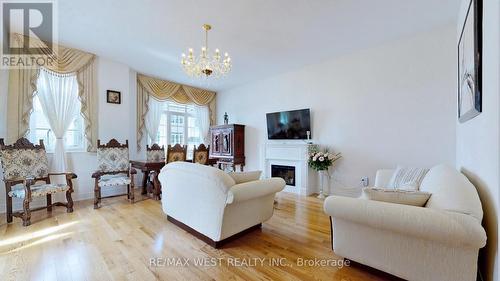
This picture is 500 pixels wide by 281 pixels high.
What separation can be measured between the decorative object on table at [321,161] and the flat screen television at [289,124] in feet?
1.58

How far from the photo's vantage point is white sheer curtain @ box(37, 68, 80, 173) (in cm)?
371

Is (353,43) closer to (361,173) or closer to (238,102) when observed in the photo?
(361,173)

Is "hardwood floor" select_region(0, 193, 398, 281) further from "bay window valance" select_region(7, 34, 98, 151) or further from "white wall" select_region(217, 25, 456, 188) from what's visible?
"white wall" select_region(217, 25, 456, 188)

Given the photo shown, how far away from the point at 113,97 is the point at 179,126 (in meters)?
1.93

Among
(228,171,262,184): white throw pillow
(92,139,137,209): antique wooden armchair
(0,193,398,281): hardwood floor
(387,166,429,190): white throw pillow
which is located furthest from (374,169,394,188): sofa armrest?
(92,139,137,209): antique wooden armchair

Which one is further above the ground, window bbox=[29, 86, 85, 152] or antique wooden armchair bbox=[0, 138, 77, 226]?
window bbox=[29, 86, 85, 152]

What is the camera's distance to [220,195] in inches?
82.7

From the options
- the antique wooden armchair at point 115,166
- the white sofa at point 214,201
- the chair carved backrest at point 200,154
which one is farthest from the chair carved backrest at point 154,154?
the white sofa at point 214,201

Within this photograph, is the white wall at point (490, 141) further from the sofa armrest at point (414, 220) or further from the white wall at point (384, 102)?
the white wall at point (384, 102)

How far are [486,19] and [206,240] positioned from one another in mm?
2955

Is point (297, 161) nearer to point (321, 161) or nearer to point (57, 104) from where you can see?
point (321, 161)

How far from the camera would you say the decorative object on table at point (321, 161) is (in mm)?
4098

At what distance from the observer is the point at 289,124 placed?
4.93m

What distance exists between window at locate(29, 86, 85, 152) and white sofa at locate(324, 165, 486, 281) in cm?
472
